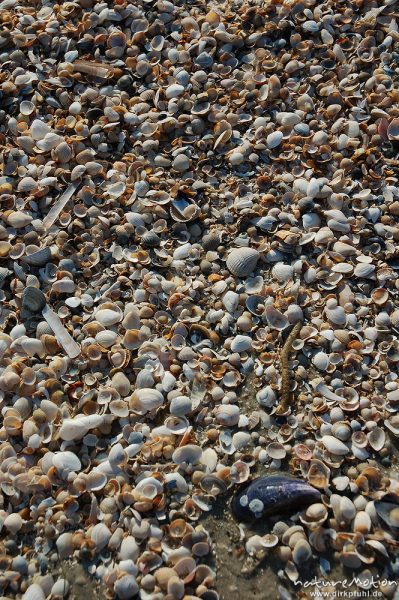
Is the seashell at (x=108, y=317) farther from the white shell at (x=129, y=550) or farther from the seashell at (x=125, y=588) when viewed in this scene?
the seashell at (x=125, y=588)

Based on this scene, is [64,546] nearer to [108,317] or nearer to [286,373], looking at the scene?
[108,317]

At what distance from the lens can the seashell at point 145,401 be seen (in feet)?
6.59

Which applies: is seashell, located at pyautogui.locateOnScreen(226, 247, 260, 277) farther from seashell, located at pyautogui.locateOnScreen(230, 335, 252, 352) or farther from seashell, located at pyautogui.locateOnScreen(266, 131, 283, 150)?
seashell, located at pyautogui.locateOnScreen(266, 131, 283, 150)

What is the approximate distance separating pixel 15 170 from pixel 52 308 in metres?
0.70

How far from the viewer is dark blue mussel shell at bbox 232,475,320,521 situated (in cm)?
181

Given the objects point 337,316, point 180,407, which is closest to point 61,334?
point 180,407

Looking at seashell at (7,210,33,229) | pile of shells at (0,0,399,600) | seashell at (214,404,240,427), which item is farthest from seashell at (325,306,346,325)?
seashell at (7,210,33,229)

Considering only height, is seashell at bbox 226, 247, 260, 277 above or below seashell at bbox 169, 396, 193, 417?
above

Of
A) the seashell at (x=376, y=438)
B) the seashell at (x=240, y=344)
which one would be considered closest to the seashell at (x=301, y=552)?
the seashell at (x=376, y=438)

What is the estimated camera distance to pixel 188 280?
7.51 feet

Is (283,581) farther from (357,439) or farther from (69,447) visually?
(69,447)

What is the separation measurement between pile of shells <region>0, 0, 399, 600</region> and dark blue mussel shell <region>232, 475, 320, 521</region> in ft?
0.12

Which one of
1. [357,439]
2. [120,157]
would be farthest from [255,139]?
[357,439]

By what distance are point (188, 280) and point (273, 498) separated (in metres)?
0.87
